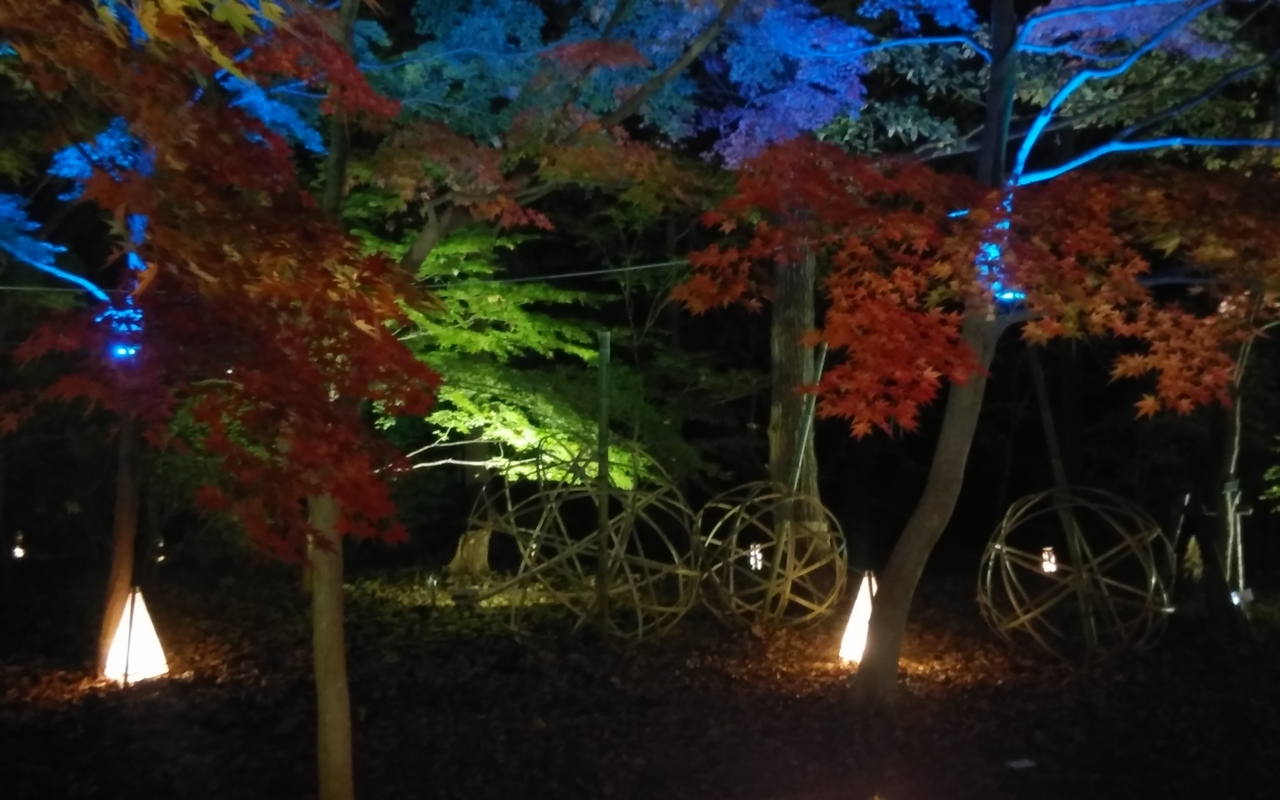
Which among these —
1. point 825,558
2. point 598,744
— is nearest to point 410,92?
point 598,744

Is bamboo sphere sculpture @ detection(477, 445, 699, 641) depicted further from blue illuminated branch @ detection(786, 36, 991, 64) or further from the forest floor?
blue illuminated branch @ detection(786, 36, 991, 64)

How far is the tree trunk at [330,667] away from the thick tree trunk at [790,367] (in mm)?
5971

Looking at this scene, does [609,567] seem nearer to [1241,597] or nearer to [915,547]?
[915,547]

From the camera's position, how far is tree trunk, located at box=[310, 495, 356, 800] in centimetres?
519

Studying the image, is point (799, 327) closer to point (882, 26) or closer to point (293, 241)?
point (882, 26)

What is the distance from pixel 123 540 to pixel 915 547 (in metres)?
5.58

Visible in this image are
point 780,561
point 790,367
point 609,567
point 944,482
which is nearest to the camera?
point 944,482

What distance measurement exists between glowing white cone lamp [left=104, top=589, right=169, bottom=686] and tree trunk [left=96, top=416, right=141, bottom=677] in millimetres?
70

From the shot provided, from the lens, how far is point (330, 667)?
17.2ft

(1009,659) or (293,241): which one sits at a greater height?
(293,241)

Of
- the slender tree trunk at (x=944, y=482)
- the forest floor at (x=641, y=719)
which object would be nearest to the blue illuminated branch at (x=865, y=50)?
the slender tree trunk at (x=944, y=482)

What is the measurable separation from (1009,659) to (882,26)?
19.7 feet

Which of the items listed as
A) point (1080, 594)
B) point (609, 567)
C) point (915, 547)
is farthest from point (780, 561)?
point (915, 547)

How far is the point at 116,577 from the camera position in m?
8.52
